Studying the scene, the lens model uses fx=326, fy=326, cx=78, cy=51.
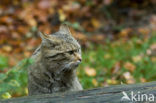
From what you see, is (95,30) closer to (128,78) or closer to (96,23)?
(96,23)

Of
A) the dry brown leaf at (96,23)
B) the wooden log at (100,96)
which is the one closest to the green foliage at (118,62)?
the dry brown leaf at (96,23)

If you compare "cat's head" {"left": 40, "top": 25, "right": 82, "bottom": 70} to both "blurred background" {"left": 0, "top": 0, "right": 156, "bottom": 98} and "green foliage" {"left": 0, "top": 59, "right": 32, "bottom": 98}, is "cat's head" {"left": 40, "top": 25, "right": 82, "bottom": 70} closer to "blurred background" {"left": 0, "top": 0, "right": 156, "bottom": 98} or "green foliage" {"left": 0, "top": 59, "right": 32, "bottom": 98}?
"green foliage" {"left": 0, "top": 59, "right": 32, "bottom": 98}

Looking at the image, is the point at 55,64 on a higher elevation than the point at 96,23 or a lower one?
lower

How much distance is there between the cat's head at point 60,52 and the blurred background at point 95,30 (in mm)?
1959

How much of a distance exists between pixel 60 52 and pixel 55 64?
147 mm

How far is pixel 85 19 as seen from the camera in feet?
28.0

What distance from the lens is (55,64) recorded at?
3.51 m

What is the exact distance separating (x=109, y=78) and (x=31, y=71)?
2047 millimetres

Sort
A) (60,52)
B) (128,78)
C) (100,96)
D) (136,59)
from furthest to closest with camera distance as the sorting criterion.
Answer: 1. (136,59)
2. (128,78)
3. (60,52)
4. (100,96)

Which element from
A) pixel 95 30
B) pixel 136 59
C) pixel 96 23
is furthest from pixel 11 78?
pixel 96 23

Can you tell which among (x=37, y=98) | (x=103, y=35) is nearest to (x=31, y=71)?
(x=37, y=98)

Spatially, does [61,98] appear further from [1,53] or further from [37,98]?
[1,53]

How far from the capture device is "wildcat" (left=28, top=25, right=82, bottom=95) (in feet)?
11.4

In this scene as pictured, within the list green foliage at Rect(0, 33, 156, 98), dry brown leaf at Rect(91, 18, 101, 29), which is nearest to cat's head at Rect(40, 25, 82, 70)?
green foliage at Rect(0, 33, 156, 98)
